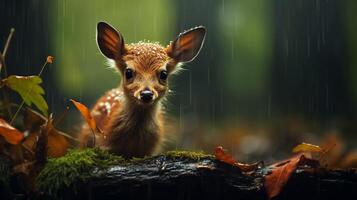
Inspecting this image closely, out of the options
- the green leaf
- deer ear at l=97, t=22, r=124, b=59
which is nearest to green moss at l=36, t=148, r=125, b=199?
the green leaf

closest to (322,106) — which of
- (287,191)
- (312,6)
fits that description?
(312,6)

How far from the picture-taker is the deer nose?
3476mm

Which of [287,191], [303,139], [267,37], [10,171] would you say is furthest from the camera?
[267,37]

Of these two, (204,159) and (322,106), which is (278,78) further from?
(204,159)

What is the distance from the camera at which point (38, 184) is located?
3.06 metres

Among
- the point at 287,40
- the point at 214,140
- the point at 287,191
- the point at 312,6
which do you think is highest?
the point at 312,6

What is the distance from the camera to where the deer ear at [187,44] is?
4039 mm

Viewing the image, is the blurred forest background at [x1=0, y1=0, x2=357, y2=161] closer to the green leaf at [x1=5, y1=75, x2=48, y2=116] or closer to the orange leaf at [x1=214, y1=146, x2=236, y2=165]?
the green leaf at [x1=5, y1=75, x2=48, y2=116]

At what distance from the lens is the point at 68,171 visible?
119 inches

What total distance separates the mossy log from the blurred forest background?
1.91 m

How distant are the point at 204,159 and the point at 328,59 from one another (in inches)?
281

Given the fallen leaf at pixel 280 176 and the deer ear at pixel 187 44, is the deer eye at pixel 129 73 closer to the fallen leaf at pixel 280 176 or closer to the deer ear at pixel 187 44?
the deer ear at pixel 187 44

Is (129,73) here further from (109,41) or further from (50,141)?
(50,141)

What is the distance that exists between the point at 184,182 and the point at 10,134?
1107 millimetres
